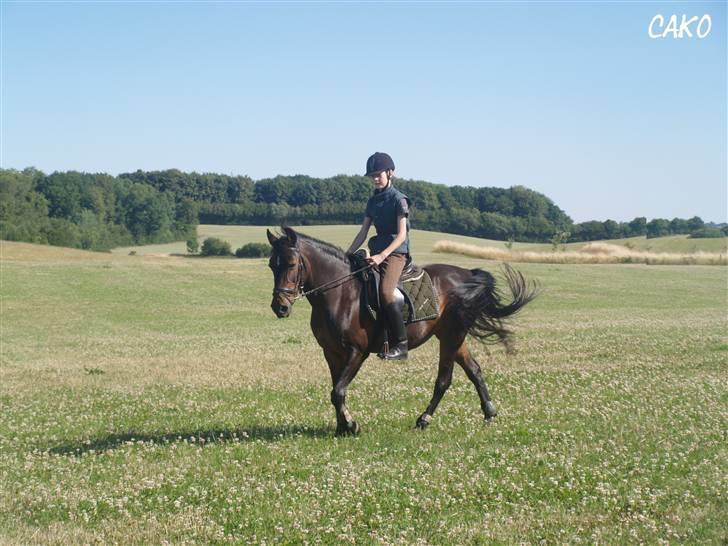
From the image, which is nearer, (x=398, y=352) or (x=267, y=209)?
(x=398, y=352)

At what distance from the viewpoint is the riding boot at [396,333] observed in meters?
12.2

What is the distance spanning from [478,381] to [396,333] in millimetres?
1829

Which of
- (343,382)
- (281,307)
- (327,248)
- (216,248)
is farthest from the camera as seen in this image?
(216,248)

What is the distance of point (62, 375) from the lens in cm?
2036

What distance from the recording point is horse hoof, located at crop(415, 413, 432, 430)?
12312 millimetres

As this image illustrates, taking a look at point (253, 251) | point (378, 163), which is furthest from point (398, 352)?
point (253, 251)

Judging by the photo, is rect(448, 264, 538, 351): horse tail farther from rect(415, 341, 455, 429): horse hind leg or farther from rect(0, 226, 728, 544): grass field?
rect(0, 226, 728, 544): grass field

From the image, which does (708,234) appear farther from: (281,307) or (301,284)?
(281,307)

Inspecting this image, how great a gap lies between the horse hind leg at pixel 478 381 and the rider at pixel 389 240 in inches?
58.4

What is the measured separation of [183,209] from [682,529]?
115171mm

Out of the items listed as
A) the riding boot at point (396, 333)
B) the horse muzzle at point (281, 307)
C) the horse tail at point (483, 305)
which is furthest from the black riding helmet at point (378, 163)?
the horse tail at point (483, 305)

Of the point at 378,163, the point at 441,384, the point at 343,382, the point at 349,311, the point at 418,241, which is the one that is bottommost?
the point at 441,384

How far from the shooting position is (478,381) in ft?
43.2

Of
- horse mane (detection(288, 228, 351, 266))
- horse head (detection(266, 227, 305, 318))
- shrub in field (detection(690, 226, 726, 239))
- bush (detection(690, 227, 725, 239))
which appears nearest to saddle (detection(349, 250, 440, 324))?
horse mane (detection(288, 228, 351, 266))
